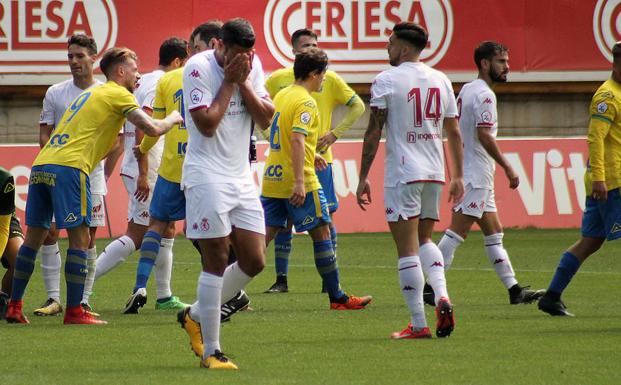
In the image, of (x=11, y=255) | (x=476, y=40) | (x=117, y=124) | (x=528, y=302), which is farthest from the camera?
(x=476, y=40)

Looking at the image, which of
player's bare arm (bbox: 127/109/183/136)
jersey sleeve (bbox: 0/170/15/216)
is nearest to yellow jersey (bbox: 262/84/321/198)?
player's bare arm (bbox: 127/109/183/136)

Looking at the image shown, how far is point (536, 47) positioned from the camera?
2514cm

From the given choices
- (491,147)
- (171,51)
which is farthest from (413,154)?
(171,51)

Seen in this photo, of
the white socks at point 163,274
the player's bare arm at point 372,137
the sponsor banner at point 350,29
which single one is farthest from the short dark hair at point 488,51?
the sponsor banner at point 350,29

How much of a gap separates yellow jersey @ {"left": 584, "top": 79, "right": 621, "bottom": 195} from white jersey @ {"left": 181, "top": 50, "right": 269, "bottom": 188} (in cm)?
322

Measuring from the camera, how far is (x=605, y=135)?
9.97m

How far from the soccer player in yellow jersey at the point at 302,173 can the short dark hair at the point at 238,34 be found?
10.9 ft

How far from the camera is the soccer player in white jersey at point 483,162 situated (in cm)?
1170

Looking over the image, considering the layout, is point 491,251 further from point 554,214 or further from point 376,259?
point 554,214

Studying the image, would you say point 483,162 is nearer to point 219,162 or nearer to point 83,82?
point 83,82

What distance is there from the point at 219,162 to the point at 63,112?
364 cm

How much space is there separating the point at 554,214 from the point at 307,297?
32.1 ft

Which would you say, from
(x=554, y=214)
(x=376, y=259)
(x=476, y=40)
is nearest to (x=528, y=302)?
(x=376, y=259)

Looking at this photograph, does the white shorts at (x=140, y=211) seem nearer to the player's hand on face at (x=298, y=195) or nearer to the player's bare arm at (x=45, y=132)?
the player's bare arm at (x=45, y=132)
